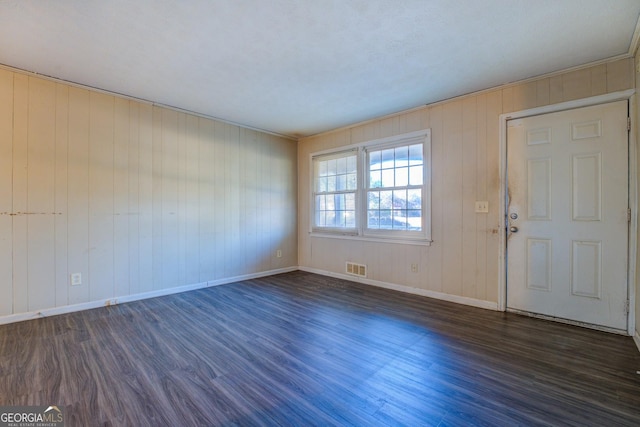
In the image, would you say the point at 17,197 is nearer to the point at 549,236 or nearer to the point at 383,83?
the point at 383,83

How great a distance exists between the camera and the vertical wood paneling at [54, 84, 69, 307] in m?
3.03

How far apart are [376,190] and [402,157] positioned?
610mm

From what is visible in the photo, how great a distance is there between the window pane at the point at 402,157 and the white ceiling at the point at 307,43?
0.76 meters

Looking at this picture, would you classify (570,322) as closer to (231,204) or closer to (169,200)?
(231,204)

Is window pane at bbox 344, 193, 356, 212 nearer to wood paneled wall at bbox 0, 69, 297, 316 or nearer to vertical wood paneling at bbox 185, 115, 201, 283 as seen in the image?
wood paneled wall at bbox 0, 69, 297, 316

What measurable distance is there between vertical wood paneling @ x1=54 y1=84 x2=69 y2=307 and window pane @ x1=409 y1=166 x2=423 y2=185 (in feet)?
13.4

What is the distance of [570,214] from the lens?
9.09ft

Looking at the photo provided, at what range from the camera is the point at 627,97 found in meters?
2.53

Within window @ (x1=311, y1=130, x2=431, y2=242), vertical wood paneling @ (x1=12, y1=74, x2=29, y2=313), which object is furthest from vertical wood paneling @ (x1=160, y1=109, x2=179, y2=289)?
window @ (x1=311, y1=130, x2=431, y2=242)

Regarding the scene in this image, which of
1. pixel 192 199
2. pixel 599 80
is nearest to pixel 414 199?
pixel 599 80

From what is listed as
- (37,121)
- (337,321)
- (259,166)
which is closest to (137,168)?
(37,121)

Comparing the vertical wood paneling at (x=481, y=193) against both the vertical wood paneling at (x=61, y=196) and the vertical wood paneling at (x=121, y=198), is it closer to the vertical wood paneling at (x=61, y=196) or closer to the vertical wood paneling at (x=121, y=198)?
the vertical wood paneling at (x=121, y=198)

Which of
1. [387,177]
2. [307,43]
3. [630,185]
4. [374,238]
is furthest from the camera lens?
[374,238]

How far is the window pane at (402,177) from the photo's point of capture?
3.96 m
